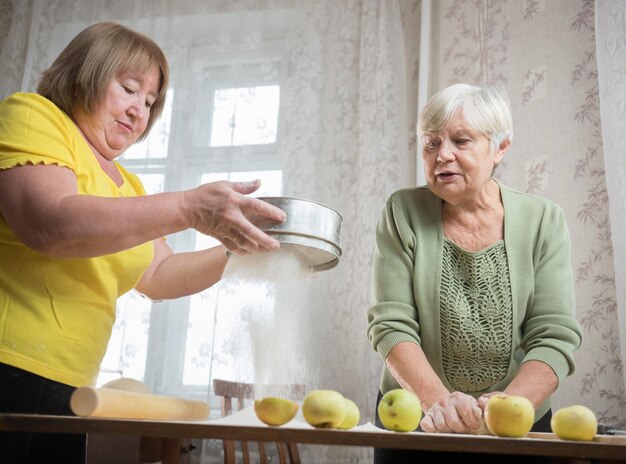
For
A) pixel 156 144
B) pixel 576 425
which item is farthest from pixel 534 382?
pixel 156 144

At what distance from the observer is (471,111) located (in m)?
1.51

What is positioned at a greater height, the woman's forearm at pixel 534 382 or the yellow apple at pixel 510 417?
the woman's forearm at pixel 534 382

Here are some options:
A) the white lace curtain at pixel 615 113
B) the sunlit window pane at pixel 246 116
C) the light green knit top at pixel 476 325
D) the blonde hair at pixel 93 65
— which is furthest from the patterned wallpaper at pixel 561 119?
the blonde hair at pixel 93 65

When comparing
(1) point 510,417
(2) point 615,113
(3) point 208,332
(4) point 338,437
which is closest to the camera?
(4) point 338,437

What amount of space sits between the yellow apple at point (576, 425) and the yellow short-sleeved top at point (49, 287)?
0.75 metres

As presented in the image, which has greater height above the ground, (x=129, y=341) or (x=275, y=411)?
(x=129, y=341)

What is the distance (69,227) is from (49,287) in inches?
5.3

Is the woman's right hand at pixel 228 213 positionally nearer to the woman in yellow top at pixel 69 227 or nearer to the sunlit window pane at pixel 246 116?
the woman in yellow top at pixel 69 227

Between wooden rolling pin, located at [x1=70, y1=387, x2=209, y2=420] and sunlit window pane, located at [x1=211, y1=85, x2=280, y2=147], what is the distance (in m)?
2.15

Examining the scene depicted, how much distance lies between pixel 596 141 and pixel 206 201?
196 cm

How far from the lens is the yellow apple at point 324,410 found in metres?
0.91

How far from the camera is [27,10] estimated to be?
3559 mm

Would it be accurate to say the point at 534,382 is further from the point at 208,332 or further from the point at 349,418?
the point at 208,332

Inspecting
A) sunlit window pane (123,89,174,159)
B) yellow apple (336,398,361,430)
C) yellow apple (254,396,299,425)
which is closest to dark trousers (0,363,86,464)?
yellow apple (254,396,299,425)
